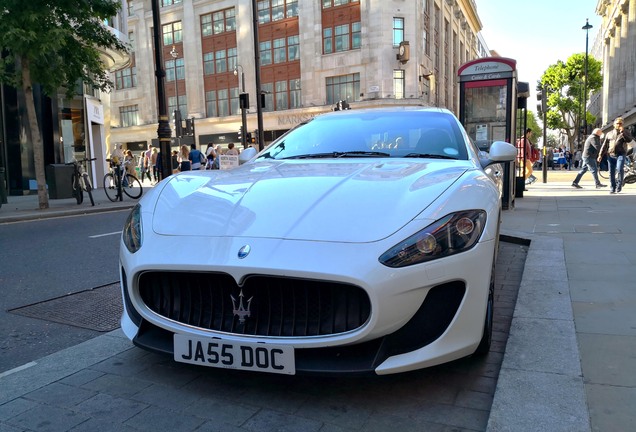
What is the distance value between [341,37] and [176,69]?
54.6 ft

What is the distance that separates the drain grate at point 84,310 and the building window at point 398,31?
3781 cm

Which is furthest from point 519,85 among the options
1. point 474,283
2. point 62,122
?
point 62,122

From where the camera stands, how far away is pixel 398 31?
39375 millimetres

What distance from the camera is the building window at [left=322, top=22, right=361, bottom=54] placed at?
1558 inches

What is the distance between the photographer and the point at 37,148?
12383mm

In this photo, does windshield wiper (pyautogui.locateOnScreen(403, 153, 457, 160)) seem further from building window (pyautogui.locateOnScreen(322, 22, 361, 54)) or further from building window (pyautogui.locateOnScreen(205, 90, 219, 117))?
building window (pyautogui.locateOnScreen(205, 90, 219, 117))

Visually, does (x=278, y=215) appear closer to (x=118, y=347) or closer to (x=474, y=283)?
(x=474, y=283)

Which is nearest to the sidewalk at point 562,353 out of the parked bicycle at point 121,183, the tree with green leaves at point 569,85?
the parked bicycle at point 121,183

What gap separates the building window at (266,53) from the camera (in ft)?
142

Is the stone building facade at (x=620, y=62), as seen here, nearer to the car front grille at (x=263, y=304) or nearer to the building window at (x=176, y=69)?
the building window at (x=176, y=69)

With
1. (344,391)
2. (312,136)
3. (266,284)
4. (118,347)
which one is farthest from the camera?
(312,136)

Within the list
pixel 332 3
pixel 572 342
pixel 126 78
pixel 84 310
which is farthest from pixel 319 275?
pixel 126 78

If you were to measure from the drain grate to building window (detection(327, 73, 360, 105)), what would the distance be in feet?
120

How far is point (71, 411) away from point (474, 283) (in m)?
1.94
